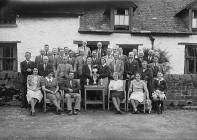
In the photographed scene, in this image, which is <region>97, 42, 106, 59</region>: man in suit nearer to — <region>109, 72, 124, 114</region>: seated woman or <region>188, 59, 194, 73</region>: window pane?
<region>109, 72, 124, 114</region>: seated woman

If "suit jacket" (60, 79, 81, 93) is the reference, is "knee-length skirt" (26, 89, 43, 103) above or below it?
below

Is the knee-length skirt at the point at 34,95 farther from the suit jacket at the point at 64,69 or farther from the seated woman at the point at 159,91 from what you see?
the seated woman at the point at 159,91

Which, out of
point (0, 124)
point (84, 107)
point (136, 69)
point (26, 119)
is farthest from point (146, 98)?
point (0, 124)

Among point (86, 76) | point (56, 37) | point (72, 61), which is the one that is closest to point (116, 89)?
point (86, 76)

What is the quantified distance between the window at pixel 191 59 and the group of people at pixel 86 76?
824 centimetres

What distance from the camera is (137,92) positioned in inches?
377

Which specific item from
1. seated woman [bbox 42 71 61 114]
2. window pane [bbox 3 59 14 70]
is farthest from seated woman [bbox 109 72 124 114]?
window pane [bbox 3 59 14 70]

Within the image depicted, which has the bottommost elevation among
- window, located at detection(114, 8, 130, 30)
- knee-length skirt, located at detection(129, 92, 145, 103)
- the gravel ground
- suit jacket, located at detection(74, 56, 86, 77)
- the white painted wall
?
the gravel ground

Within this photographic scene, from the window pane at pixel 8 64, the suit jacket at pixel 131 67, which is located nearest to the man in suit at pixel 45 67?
the suit jacket at pixel 131 67

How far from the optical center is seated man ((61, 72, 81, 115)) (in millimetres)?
9242

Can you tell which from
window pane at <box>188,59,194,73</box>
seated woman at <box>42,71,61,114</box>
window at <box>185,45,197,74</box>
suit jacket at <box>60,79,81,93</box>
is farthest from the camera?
window pane at <box>188,59,194,73</box>

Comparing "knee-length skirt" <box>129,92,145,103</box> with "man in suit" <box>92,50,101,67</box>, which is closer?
"knee-length skirt" <box>129,92,145,103</box>

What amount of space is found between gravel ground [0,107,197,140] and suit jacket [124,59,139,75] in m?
1.34

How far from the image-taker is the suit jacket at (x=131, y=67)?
9750 mm
